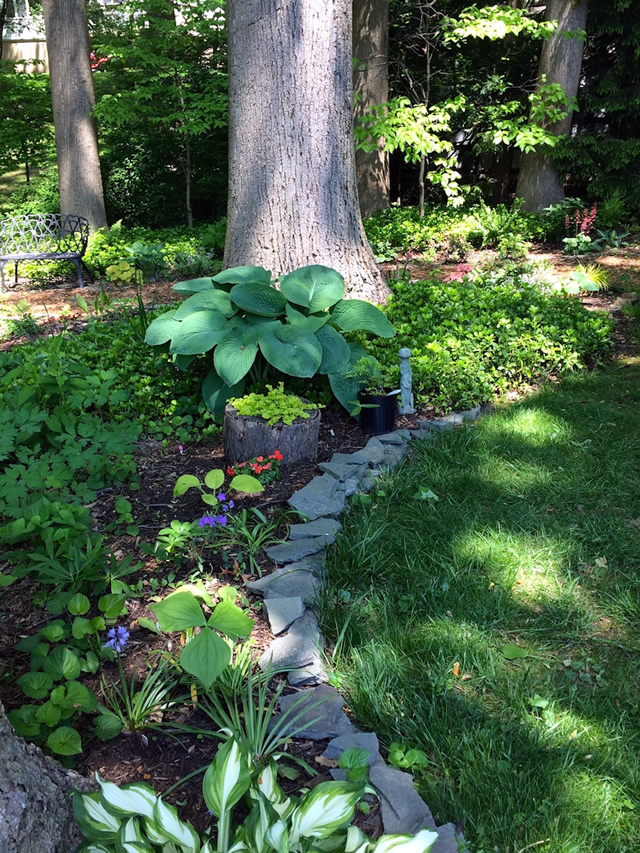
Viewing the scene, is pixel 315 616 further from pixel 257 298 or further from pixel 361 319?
pixel 361 319

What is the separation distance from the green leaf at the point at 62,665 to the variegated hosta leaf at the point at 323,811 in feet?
2.37

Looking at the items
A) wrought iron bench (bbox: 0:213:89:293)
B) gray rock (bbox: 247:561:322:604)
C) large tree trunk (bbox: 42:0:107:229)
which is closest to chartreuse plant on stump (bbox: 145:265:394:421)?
gray rock (bbox: 247:561:322:604)

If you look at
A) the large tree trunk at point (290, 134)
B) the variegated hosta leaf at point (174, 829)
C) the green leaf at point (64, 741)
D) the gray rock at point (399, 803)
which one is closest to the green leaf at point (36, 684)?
the green leaf at point (64, 741)

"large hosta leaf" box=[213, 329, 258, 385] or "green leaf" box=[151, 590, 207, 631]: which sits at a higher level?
"large hosta leaf" box=[213, 329, 258, 385]

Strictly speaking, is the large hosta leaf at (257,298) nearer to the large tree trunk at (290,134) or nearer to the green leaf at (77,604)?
the large tree trunk at (290,134)

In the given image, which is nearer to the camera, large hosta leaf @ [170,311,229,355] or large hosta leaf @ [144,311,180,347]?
large hosta leaf @ [170,311,229,355]

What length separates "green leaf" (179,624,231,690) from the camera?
179 centimetres

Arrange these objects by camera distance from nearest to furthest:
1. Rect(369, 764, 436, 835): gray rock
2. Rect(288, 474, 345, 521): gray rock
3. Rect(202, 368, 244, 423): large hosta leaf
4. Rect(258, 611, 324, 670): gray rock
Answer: Rect(369, 764, 436, 835): gray rock → Rect(258, 611, 324, 670): gray rock → Rect(288, 474, 345, 521): gray rock → Rect(202, 368, 244, 423): large hosta leaf

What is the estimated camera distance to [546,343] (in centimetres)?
454

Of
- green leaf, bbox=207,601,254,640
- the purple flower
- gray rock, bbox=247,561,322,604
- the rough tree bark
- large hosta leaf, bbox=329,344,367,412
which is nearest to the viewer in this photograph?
the rough tree bark

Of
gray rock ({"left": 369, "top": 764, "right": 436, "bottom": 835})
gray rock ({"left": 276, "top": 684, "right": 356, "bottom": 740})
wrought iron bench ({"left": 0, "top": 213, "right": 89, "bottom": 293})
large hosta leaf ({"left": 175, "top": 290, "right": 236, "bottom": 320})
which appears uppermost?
wrought iron bench ({"left": 0, "top": 213, "right": 89, "bottom": 293})

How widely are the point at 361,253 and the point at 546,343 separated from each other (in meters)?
1.38

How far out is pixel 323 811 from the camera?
4.80 feet

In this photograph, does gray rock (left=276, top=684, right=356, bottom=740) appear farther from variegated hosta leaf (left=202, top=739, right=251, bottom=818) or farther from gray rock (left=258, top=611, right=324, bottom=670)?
variegated hosta leaf (left=202, top=739, right=251, bottom=818)
